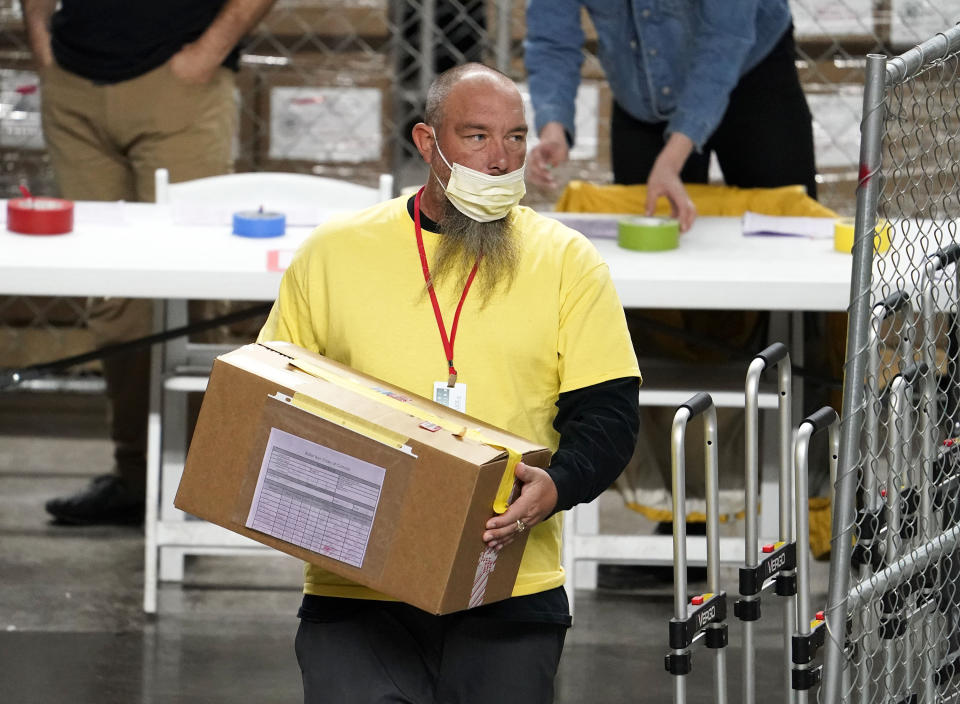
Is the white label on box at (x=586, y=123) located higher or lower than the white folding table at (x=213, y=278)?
higher

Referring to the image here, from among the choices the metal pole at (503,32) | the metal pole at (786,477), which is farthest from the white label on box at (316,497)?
the metal pole at (503,32)

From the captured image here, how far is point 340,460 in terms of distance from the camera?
2068 mm

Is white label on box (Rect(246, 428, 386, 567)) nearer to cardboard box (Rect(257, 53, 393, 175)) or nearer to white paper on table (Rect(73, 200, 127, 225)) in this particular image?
white paper on table (Rect(73, 200, 127, 225))

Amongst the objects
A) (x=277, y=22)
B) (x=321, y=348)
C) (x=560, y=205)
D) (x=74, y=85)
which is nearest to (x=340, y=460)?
(x=321, y=348)

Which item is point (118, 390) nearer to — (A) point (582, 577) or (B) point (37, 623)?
(B) point (37, 623)

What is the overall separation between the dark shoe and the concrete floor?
2.0 inches

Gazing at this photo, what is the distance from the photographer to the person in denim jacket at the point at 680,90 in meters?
3.89

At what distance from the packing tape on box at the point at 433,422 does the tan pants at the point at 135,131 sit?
7.86 ft

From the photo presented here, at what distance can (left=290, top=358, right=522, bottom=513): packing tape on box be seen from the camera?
205 cm

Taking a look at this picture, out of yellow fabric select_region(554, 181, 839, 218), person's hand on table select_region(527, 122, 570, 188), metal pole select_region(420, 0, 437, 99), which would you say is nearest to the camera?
person's hand on table select_region(527, 122, 570, 188)

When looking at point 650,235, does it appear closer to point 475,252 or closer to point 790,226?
point 790,226

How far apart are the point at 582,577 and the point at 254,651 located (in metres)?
0.91

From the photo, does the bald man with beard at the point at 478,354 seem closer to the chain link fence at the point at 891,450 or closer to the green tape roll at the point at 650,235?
the chain link fence at the point at 891,450

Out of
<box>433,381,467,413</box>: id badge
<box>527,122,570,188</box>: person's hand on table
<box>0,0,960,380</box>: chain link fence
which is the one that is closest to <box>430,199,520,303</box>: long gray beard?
<box>433,381,467,413</box>: id badge
